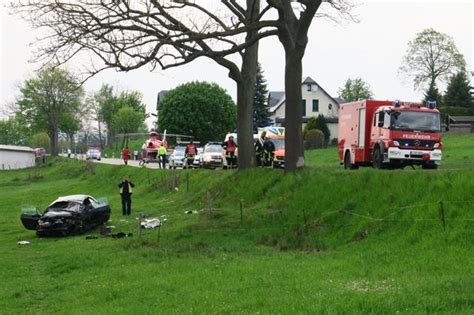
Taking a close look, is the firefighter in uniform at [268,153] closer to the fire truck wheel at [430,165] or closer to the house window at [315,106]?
the fire truck wheel at [430,165]

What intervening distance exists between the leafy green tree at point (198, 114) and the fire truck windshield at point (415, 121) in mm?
59012

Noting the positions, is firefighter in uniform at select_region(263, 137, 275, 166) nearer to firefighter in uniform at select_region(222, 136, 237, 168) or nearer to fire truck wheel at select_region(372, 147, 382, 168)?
firefighter in uniform at select_region(222, 136, 237, 168)

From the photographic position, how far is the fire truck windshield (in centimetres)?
2195

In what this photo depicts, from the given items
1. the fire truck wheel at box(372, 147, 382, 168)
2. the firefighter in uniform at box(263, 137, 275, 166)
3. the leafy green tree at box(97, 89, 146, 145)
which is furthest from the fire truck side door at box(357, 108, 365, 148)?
the leafy green tree at box(97, 89, 146, 145)

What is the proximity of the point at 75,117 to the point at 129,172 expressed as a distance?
213 ft

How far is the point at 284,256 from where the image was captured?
15484 millimetres

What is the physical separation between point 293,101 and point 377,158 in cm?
351

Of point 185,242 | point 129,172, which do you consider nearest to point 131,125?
point 129,172

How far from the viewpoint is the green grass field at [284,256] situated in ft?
34.2

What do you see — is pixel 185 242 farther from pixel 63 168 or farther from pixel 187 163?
pixel 63 168

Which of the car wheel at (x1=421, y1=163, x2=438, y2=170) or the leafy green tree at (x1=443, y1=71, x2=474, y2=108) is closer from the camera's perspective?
the car wheel at (x1=421, y1=163, x2=438, y2=170)

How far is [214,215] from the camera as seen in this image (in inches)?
893

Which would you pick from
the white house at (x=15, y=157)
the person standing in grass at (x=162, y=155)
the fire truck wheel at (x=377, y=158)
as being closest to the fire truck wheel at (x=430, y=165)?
the fire truck wheel at (x=377, y=158)

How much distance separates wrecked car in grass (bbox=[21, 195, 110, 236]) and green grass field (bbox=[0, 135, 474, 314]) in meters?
0.61
